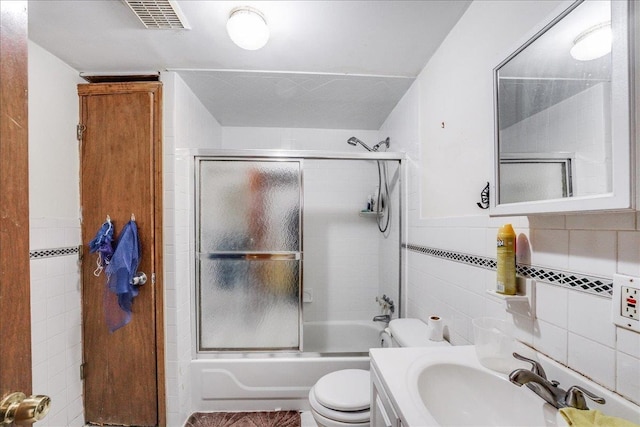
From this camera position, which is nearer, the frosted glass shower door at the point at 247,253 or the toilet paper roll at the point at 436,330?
the toilet paper roll at the point at 436,330

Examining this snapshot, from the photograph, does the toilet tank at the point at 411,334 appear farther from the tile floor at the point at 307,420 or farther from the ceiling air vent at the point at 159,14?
the ceiling air vent at the point at 159,14

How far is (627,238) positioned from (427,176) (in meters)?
1.12

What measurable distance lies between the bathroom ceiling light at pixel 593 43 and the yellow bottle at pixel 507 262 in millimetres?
515

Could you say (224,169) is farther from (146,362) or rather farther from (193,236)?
(146,362)

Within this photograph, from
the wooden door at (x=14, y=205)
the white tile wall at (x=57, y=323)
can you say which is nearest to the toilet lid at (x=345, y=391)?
the wooden door at (x=14, y=205)

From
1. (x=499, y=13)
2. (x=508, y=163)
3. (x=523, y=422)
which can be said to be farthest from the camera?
(x=499, y=13)

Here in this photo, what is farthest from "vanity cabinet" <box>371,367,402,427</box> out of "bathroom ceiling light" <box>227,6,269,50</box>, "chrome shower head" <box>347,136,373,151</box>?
"chrome shower head" <box>347,136,373,151</box>

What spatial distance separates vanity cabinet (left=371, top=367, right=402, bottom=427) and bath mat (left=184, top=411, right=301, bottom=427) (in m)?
0.94

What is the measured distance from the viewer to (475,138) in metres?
1.21

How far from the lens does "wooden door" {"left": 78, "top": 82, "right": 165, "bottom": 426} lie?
1.72 m

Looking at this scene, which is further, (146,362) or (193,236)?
(193,236)

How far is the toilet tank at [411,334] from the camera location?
4.51 feet

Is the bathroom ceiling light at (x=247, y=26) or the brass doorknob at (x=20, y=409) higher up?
the bathroom ceiling light at (x=247, y=26)

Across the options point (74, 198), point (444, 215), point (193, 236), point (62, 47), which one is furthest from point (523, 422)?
point (62, 47)
